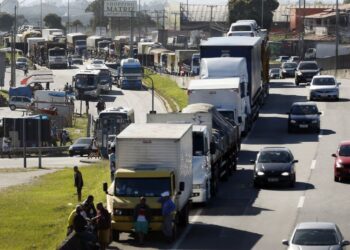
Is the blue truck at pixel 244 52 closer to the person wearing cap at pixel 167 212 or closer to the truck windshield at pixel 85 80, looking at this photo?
the person wearing cap at pixel 167 212

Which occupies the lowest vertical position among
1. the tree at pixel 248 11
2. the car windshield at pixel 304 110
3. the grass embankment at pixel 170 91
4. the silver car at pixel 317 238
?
the grass embankment at pixel 170 91

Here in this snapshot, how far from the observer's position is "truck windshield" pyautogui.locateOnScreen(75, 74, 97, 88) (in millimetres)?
108812

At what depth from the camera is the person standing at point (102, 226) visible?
28828mm

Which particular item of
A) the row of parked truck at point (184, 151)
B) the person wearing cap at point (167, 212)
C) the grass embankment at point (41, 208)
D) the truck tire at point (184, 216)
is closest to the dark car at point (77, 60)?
the row of parked truck at point (184, 151)

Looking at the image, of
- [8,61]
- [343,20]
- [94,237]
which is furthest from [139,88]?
[94,237]

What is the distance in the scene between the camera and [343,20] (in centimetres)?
18262

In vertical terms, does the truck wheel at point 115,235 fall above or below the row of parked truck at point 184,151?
below

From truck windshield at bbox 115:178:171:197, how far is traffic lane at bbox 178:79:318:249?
5.16 feet

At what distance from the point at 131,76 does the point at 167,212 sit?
88.6 metres

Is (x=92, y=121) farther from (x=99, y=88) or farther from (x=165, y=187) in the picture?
(x=165, y=187)

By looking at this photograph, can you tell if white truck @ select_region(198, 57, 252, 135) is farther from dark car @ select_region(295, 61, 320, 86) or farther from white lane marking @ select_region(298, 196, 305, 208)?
dark car @ select_region(295, 61, 320, 86)

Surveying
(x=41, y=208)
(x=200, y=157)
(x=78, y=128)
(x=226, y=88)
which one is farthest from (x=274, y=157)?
(x=78, y=128)

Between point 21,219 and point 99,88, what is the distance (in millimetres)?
77004

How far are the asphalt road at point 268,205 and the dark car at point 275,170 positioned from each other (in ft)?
1.17
